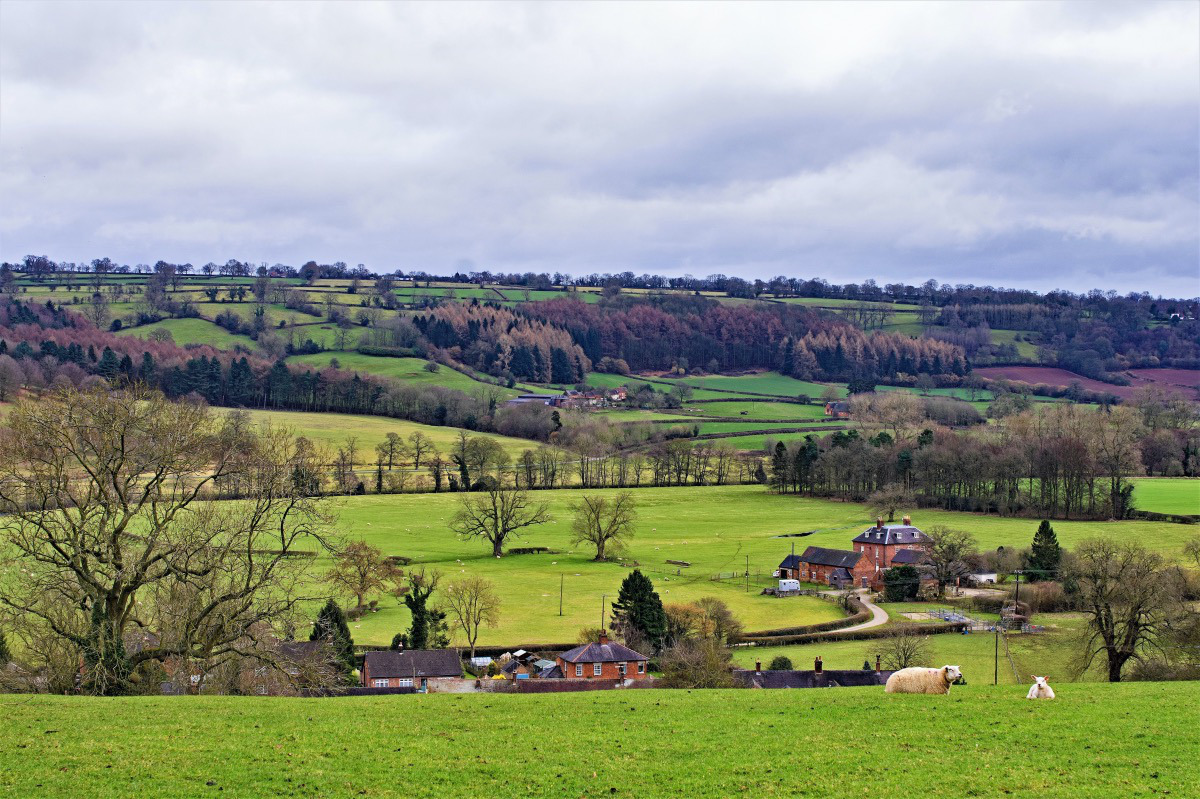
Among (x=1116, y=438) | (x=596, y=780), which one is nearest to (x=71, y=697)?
(x=596, y=780)

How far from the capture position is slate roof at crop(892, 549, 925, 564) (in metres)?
79.8

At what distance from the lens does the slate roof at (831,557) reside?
78.6 m

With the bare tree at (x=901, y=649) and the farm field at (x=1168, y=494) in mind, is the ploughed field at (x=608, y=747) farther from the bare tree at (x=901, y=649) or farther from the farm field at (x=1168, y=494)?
the farm field at (x=1168, y=494)

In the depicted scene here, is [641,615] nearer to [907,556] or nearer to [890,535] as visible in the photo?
[907,556]

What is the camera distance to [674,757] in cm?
1733

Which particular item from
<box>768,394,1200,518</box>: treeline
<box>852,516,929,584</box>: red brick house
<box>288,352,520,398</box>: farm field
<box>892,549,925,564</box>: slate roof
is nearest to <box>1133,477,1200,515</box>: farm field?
<box>768,394,1200,518</box>: treeline

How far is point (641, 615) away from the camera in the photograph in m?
54.2

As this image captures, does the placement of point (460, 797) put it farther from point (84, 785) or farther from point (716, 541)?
point (716, 541)

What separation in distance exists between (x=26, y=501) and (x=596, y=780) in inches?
727

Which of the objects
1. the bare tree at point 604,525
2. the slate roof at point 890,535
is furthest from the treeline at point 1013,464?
the bare tree at point 604,525

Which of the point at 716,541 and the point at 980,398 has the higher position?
the point at 980,398

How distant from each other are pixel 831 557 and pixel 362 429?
83406mm

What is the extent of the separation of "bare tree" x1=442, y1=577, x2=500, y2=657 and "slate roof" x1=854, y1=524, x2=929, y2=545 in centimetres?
3737

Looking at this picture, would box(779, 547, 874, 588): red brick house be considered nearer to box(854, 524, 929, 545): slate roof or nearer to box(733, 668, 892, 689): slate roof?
box(854, 524, 929, 545): slate roof
